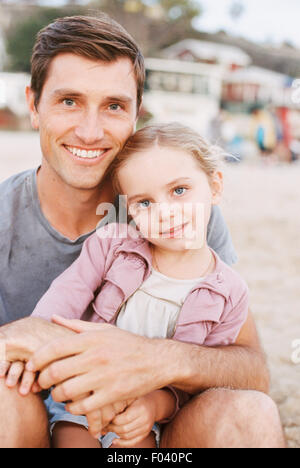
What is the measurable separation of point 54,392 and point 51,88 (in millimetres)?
1216

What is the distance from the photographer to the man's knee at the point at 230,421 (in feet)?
4.52

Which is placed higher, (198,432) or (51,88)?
(51,88)

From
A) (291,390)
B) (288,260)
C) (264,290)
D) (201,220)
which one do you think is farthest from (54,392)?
(288,260)

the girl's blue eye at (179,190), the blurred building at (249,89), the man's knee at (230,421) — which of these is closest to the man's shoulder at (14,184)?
the girl's blue eye at (179,190)

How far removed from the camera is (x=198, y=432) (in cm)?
146

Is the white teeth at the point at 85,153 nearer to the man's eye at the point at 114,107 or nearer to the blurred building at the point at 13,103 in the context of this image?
the man's eye at the point at 114,107

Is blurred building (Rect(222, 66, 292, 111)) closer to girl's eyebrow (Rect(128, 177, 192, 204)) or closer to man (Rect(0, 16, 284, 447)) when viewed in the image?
man (Rect(0, 16, 284, 447))

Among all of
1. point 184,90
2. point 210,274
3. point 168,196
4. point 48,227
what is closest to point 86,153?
point 48,227

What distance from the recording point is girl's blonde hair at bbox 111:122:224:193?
5.92 ft

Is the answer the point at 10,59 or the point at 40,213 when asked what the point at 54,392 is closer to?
the point at 40,213

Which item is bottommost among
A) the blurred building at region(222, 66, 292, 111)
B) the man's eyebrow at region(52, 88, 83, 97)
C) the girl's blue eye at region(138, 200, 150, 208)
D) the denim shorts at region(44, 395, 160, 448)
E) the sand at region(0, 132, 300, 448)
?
the blurred building at region(222, 66, 292, 111)

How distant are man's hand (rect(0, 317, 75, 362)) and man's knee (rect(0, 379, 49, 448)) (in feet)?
0.29

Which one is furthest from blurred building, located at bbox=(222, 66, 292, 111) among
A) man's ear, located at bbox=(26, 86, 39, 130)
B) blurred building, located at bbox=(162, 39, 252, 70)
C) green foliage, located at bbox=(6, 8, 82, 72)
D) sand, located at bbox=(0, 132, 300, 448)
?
man's ear, located at bbox=(26, 86, 39, 130)

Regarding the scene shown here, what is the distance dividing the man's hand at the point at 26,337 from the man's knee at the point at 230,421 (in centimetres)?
45
